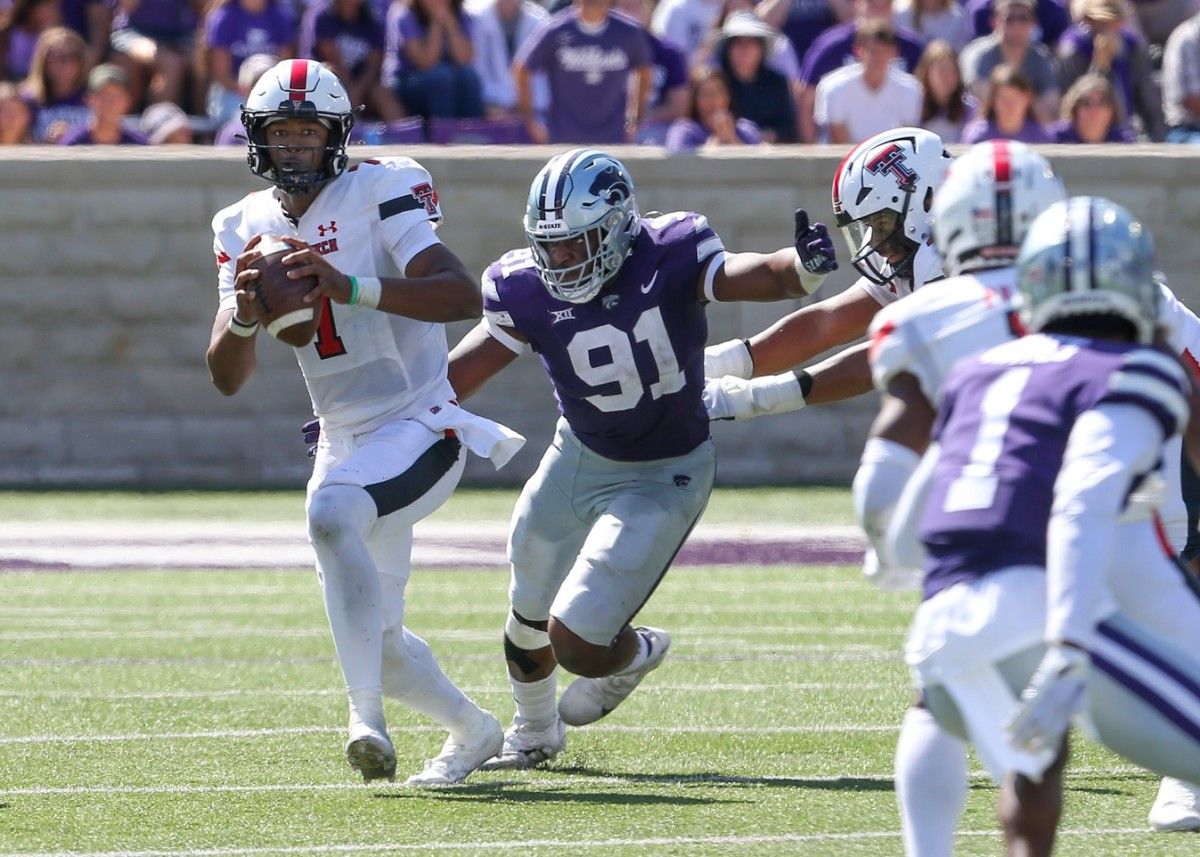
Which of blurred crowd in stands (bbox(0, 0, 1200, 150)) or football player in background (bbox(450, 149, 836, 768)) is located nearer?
football player in background (bbox(450, 149, 836, 768))

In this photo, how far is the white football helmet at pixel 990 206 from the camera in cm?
385

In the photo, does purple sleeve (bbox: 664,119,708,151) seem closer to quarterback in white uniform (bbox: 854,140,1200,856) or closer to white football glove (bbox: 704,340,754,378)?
white football glove (bbox: 704,340,754,378)

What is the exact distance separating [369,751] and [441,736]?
1081 mm

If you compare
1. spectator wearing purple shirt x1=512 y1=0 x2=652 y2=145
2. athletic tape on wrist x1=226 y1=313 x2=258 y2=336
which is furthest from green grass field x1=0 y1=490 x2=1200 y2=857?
spectator wearing purple shirt x1=512 y1=0 x2=652 y2=145

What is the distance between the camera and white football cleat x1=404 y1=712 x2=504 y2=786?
5.41 m

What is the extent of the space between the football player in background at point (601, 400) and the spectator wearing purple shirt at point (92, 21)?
812 cm

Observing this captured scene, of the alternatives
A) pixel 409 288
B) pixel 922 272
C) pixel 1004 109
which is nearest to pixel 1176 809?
pixel 922 272

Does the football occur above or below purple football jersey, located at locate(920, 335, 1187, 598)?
below

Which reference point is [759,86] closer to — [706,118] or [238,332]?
[706,118]

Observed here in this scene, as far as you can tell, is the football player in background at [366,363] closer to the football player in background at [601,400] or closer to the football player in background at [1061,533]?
the football player in background at [601,400]

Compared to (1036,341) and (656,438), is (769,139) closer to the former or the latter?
(656,438)

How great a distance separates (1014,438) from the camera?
3.43 metres

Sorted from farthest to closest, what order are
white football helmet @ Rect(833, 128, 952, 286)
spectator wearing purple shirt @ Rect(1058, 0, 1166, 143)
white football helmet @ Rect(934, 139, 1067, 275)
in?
1. spectator wearing purple shirt @ Rect(1058, 0, 1166, 143)
2. white football helmet @ Rect(833, 128, 952, 286)
3. white football helmet @ Rect(934, 139, 1067, 275)

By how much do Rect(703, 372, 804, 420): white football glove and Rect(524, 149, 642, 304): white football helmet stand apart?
0.44 m
